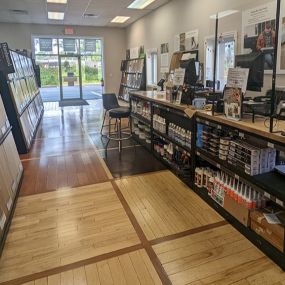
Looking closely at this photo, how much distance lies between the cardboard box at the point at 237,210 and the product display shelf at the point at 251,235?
0.12ft

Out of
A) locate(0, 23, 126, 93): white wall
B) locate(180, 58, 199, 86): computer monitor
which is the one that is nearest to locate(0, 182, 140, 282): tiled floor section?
locate(180, 58, 199, 86): computer monitor

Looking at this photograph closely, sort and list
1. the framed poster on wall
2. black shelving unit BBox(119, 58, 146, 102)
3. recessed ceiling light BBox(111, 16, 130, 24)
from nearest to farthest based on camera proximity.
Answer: the framed poster on wall → recessed ceiling light BBox(111, 16, 130, 24) → black shelving unit BBox(119, 58, 146, 102)

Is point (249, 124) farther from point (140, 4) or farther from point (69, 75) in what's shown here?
point (69, 75)

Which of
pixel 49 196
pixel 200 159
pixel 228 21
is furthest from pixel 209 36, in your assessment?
pixel 49 196

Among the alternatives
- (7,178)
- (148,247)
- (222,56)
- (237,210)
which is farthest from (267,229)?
(222,56)

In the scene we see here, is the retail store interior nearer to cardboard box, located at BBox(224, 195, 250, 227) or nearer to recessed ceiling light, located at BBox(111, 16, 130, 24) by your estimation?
cardboard box, located at BBox(224, 195, 250, 227)

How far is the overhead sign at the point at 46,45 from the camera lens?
36.1 ft

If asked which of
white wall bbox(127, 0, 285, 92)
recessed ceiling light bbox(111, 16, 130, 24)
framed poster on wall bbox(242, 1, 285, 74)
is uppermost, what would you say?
recessed ceiling light bbox(111, 16, 130, 24)

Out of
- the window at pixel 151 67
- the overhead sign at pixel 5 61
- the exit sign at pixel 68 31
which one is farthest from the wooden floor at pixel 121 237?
the exit sign at pixel 68 31

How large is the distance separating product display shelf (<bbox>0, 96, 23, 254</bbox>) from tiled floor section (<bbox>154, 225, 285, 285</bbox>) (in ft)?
4.60

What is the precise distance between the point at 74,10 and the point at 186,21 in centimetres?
371

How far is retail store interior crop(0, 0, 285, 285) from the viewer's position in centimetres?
200

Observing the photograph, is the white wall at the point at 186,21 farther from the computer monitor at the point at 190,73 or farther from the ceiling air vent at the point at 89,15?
the ceiling air vent at the point at 89,15

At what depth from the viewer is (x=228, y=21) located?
501cm
